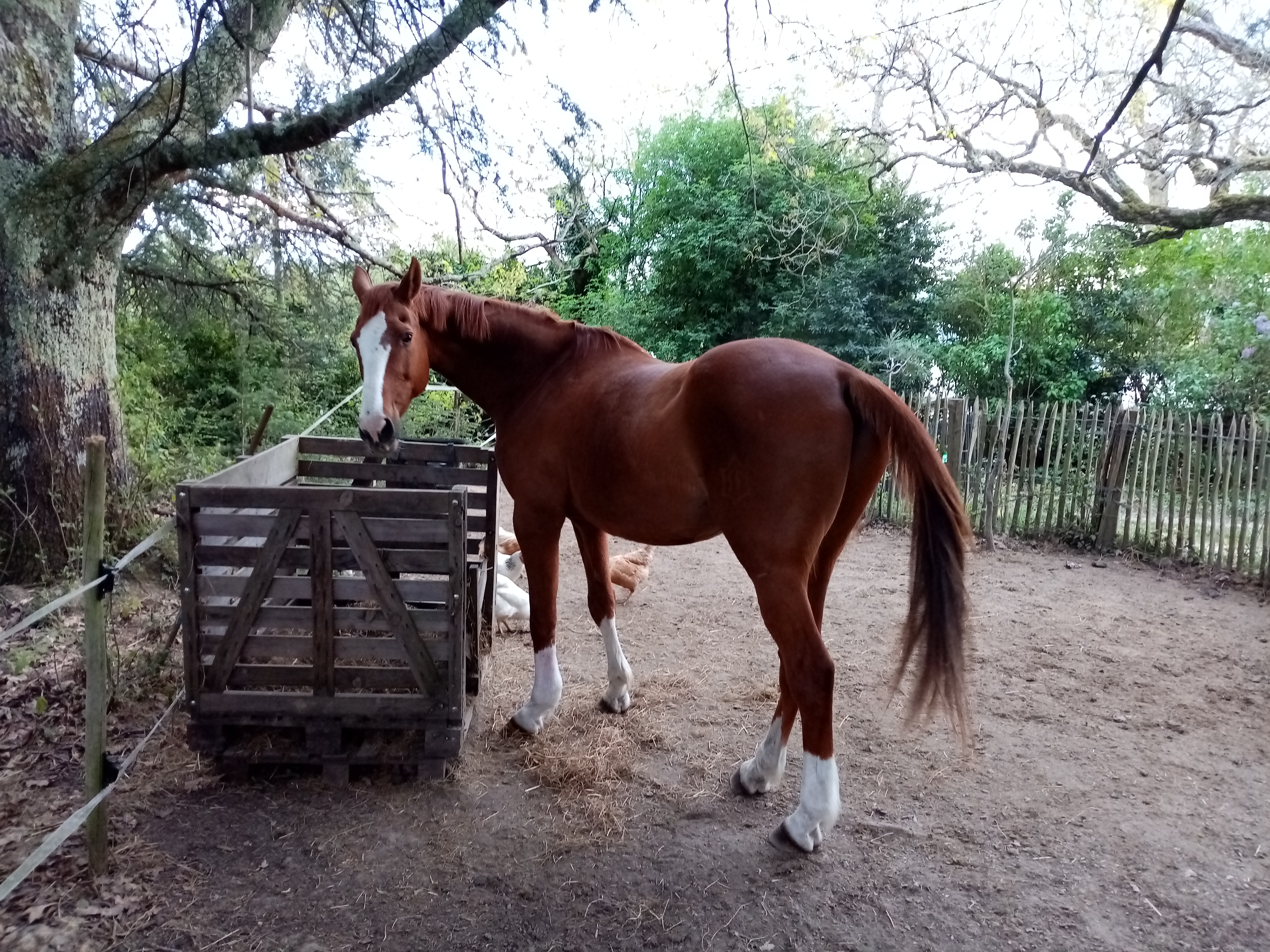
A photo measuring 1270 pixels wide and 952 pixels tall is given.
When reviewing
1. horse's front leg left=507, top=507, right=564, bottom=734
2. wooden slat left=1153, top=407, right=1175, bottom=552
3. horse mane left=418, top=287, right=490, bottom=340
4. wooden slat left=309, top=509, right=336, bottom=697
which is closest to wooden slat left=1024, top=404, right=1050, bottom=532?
wooden slat left=1153, top=407, right=1175, bottom=552

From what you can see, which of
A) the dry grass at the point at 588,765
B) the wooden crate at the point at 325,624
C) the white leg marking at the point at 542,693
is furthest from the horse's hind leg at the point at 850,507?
the wooden crate at the point at 325,624

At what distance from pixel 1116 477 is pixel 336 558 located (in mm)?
7234

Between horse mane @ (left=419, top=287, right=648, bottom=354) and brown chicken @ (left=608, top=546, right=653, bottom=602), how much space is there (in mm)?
2269

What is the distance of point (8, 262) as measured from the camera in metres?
3.94

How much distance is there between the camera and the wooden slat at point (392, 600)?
2.62 meters

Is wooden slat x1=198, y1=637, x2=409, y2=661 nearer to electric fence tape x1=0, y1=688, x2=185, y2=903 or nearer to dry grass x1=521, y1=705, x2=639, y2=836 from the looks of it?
electric fence tape x1=0, y1=688, x2=185, y2=903

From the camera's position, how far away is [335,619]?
2.68m

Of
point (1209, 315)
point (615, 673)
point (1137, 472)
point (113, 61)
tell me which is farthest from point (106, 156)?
point (1209, 315)

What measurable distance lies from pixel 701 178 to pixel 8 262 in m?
9.11

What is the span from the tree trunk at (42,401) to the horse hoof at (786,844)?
13.3 feet

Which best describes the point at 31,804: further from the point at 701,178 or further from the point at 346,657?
the point at 701,178

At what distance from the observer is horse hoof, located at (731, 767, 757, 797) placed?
293 cm

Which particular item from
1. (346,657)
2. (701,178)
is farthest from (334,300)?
(701,178)

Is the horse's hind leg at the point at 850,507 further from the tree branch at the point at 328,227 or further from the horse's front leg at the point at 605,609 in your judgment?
the tree branch at the point at 328,227
